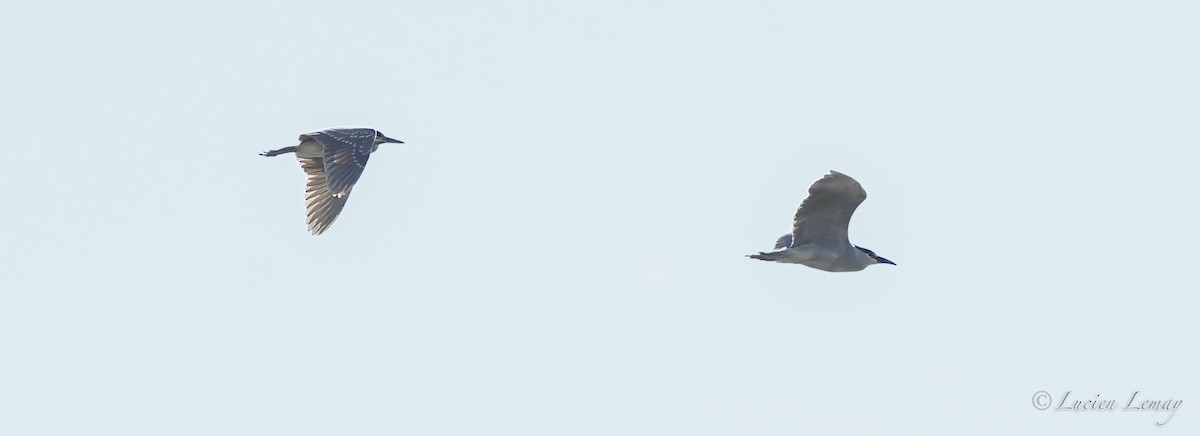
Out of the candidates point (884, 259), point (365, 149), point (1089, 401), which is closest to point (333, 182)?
point (365, 149)

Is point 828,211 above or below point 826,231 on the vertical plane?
above

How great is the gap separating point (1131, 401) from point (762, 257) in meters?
5.88

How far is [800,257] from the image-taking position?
84.7ft

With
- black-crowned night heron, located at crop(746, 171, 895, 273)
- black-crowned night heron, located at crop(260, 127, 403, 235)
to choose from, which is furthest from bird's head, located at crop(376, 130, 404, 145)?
black-crowned night heron, located at crop(746, 171, 895, 273)

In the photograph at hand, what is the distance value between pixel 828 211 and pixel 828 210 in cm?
2

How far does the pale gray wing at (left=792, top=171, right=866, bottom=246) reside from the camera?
24.6m

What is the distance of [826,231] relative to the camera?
84.8 feet

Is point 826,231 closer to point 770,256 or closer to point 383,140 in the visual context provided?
point 770,256

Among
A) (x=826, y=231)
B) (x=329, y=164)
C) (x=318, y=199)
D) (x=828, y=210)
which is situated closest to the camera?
(x=828, y=210)

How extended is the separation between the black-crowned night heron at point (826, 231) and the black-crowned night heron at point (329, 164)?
→ 274 inches

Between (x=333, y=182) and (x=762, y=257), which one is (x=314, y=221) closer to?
(x=333, y=182)

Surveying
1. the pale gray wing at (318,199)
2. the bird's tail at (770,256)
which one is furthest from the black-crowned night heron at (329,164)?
the bird's tail at (770,256)

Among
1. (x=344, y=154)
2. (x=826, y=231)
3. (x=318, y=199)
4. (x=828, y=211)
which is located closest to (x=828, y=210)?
(x=828, y=211)

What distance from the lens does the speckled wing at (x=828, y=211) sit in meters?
24.6
